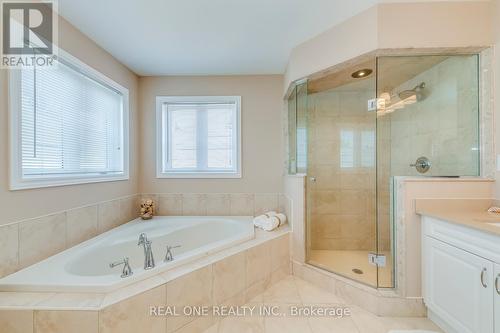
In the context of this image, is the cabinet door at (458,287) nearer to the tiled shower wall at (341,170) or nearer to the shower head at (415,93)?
the tiled shower wall at (341,170)

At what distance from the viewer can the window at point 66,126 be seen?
4.67 feet

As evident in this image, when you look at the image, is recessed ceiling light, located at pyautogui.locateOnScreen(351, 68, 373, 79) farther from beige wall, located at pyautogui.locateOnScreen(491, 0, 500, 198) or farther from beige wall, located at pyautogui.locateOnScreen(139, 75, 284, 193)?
beige wall, located at pyautogui.locateOnScreen(139, 75, 284, 193)

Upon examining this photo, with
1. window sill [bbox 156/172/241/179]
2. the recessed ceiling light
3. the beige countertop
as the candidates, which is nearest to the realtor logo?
window sill [bbox 156/172/241/179]

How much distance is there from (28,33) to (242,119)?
198 cm

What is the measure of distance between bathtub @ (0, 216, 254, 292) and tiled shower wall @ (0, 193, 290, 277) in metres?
0.07

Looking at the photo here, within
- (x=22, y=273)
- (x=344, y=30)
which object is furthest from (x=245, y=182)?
(x=22, y=273)

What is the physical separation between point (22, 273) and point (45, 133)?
95 centimetres

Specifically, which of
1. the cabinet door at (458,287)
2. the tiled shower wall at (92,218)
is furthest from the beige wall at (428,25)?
the tiled shower wall at (92,218)

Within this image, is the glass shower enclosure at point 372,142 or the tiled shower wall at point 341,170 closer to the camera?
the glass shower enclosure at point 372,142

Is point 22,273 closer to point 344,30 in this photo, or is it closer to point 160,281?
point 160,281

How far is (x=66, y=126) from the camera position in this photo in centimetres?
180

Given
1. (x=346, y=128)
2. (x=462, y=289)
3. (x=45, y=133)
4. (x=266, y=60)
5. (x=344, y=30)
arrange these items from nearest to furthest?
(x=462, y=289) < (x=45, y=133) < (x=344, y=30) < (x=266, y=60) < (x=346, y=128)

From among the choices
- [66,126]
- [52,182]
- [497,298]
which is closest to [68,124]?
[66,126]

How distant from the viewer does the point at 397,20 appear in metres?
1.62
